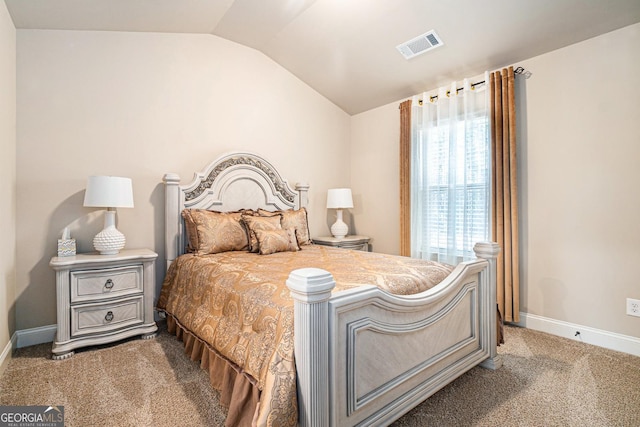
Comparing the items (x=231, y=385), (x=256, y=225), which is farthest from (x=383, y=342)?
(x=256, y=225)

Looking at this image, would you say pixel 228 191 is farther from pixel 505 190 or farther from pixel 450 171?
pixel 505 190

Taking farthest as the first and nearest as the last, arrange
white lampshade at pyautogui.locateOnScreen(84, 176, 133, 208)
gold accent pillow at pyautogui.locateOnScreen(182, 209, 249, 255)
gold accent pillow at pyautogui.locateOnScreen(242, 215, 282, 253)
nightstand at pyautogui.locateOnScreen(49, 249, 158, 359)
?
gold accent pillow at pyautogui.locateOnScreen(242, 215, 282, 253) < gold accent pillow at pyautogui.locateOnScreen(182, 209, 249, 255) < white lampshade at pyautogui.locateOnScreen(84, 176, 133, 208) < nightstand at pyautogui.locateOnScreen(49, 249, 158, 359)

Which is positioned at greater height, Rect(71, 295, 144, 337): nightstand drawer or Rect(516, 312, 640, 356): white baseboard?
Rect(71, 295, 144, 337): nightstand drawer

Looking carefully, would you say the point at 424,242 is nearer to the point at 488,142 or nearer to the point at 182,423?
the point at 488,142

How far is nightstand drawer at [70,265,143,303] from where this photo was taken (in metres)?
2.36

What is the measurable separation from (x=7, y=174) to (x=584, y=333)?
442 cm

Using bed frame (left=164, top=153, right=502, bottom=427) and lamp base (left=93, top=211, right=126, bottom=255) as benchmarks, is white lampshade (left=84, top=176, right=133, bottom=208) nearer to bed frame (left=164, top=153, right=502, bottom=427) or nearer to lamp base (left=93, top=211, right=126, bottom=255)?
lamp base (left=93, top=211, right=126, bottom=255)

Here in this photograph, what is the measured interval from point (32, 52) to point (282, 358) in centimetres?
305

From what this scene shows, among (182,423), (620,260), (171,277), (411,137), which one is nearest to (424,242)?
(411,137)

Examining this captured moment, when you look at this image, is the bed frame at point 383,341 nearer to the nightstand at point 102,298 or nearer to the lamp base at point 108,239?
the nightstand at point 102,298

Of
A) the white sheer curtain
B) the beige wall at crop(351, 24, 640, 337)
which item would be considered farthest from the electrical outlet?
the white sheer curtain

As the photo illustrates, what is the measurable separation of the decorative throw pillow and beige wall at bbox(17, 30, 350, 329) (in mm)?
1026

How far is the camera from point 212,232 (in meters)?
2.85

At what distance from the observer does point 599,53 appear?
8.23 ft
